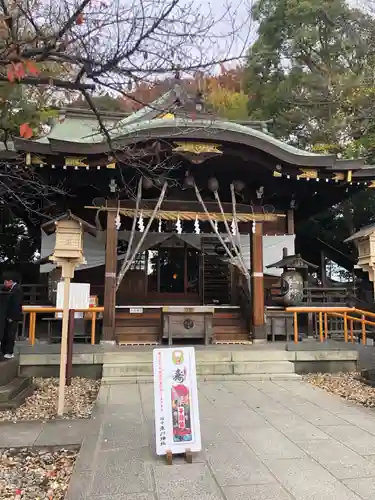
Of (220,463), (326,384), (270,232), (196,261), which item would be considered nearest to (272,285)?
(270,232)

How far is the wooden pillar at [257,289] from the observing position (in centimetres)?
962

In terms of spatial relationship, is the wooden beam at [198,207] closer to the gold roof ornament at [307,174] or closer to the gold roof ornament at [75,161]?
the gold roof ornament at [307,174]

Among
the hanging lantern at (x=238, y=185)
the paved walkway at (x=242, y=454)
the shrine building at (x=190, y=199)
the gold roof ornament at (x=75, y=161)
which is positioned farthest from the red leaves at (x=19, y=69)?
the hanging lantern at (x=238, y=185)

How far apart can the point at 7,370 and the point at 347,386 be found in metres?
5.46

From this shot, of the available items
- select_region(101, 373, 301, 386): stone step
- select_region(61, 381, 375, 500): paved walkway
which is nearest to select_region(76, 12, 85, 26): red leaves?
select_region(61, 381, 375, 500): paved walkway

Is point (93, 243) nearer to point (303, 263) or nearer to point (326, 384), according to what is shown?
point (303, 263)

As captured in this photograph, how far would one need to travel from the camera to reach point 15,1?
128 inches

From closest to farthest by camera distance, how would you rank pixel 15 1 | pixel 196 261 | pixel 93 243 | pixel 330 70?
pixel 15 1 < pixel 93 243 < pixel 196 261 < pixel 330 70

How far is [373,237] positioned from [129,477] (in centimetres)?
492

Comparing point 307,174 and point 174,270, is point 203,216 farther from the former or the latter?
point 174,270

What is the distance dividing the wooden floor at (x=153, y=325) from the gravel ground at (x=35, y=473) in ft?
17.6

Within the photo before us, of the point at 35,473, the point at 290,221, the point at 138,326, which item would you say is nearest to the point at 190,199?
the point at 138,326

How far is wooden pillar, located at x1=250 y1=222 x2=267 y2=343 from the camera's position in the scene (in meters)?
9.62

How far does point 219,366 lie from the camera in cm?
760
